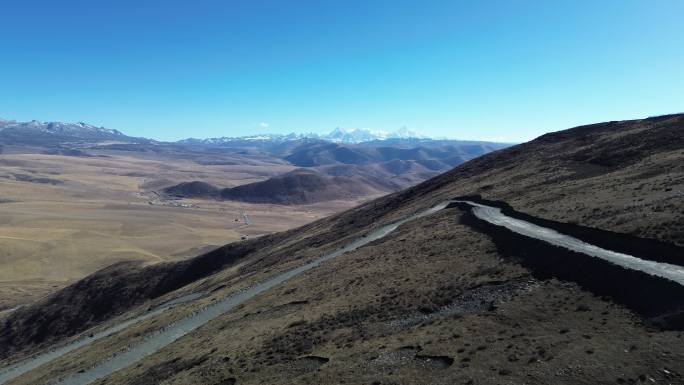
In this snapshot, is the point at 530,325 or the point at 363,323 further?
the point at 363,323

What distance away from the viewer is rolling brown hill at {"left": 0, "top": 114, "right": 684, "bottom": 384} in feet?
60.9

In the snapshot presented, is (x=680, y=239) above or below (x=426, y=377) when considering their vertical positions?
above

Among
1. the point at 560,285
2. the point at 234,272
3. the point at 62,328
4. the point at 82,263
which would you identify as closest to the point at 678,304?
the point at 560,285

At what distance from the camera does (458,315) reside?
24.7 m

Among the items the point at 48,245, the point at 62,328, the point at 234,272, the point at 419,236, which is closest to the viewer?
the point at 419,236

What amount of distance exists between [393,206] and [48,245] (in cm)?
11358

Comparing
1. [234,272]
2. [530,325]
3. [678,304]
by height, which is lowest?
[234,272]

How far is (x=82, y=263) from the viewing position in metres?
129

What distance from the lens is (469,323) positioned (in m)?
23.2

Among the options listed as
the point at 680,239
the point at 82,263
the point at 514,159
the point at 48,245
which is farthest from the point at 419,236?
the point at 48,245

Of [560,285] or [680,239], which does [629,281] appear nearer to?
[560,285]

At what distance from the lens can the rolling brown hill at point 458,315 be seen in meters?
18.6

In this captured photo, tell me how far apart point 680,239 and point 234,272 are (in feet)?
183

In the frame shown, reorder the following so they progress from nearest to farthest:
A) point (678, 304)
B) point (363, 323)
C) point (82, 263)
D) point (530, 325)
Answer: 1. point (678, 304)
2. point (530, 325)
3. point (363, 323)
4. point (82, 263)
